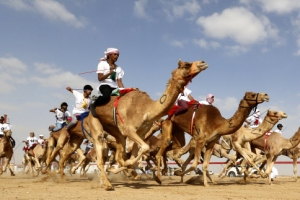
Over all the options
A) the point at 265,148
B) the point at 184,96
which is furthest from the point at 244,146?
the point at 184,96

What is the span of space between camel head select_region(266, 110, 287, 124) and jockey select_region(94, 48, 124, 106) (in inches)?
275

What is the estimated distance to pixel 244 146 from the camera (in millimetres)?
15852

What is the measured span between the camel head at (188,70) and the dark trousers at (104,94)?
1.85m

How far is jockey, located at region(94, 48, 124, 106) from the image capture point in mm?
9362

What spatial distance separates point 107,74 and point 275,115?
758 cm

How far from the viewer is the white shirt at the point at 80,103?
12498 mm

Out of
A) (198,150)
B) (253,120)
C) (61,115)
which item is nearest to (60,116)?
(61,115)

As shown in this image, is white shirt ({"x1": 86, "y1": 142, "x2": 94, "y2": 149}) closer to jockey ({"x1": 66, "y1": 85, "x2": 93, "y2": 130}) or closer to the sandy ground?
the sandy ground

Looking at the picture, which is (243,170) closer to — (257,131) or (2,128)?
(257,131)

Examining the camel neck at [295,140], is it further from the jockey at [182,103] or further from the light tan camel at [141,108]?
the light tan camel at [141,108]

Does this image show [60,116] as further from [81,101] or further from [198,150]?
[198,150]

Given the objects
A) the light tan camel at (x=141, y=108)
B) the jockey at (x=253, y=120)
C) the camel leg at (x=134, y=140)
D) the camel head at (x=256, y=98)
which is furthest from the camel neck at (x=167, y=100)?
the jockey at (x=253, y=120)

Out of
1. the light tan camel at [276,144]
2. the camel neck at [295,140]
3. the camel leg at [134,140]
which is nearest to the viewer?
the camel leg at [134,140]

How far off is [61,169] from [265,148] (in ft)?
27.6
